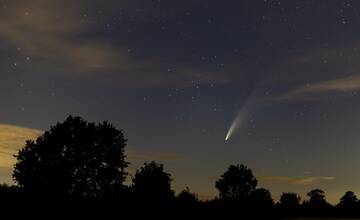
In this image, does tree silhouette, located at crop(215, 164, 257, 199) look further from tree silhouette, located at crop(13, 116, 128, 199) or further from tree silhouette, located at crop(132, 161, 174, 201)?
tree silhouette, located at crop(13, 116, 128, 199)

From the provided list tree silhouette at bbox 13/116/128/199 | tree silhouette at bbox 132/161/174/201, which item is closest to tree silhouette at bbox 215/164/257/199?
tree silhouette at bbox 132/161/174/201

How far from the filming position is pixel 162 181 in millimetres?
104625

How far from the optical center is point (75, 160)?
67.6m

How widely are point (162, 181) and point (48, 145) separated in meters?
40.3

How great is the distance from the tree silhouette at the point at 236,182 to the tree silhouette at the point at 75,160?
6480cm

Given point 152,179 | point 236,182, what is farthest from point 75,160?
point 236,182

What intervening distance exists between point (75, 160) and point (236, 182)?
71.3 metres

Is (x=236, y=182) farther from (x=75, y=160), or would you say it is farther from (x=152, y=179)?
(x=75, y=160)

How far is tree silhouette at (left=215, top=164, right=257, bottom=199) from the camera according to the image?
13075 centimetres

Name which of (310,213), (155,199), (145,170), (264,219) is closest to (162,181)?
(145,170)

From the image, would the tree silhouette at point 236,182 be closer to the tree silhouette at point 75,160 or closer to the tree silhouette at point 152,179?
the tree silhouette at point 152,179

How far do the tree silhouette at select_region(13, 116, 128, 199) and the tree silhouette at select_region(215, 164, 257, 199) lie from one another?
64.8 metres

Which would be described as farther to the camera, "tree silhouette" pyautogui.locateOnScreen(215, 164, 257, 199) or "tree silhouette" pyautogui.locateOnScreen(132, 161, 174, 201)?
"tree silhouette" pyautogui.locateOnScreen(215, 164, 257, 199)

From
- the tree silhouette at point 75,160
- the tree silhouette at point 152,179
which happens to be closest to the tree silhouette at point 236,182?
the tree silhouette at point 152,179
